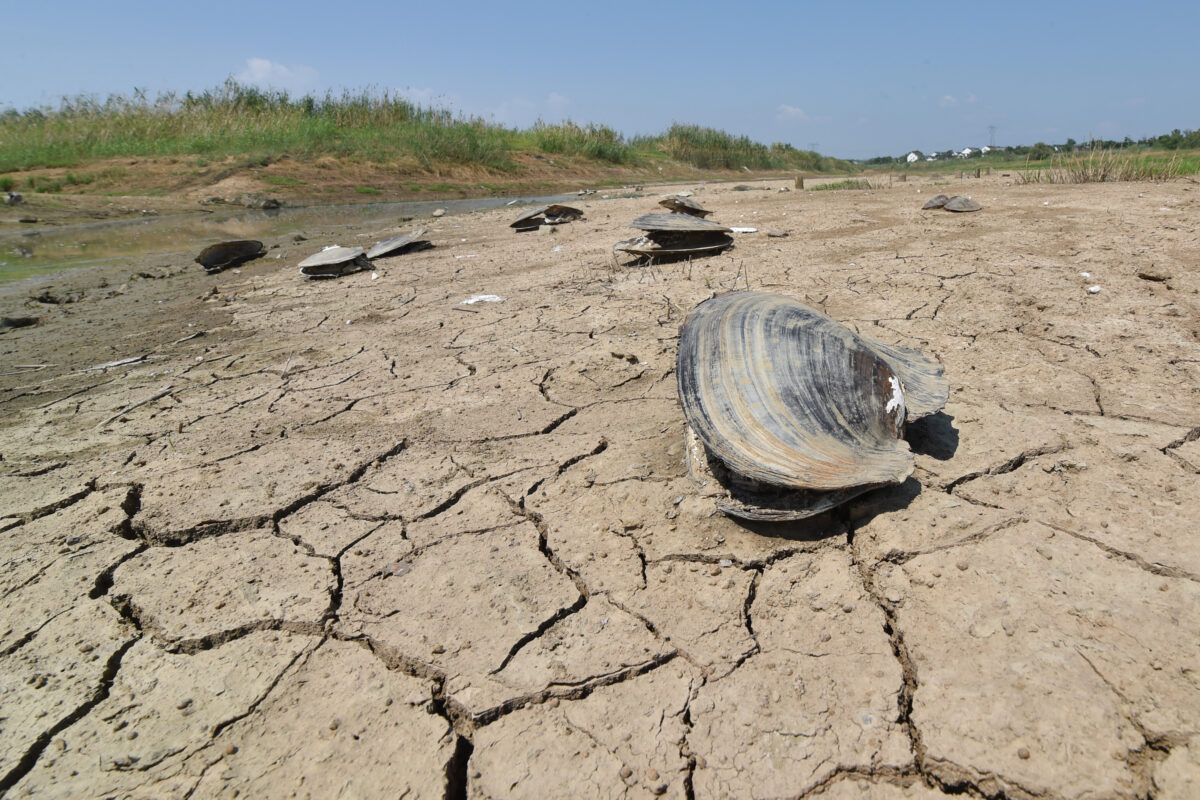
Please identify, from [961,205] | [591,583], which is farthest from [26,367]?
[961,205]

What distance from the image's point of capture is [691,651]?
1.59 metres

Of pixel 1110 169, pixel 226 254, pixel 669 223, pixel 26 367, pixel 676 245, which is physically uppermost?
pixel 1110 169

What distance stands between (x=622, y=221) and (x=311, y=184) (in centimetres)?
915

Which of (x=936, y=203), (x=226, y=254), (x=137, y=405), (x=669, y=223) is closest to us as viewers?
(x=137, y=405)

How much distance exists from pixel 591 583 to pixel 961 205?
19.5 ft

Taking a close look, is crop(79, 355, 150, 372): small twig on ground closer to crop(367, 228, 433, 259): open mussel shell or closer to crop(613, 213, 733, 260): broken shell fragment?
crop(367, 228, 433, 259): open mussel shell

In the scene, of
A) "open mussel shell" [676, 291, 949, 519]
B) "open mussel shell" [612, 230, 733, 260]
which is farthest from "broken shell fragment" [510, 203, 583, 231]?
"open mussel shell" [676, 291, 949, 519]

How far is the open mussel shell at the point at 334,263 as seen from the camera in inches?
234

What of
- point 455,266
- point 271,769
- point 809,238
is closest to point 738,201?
point 809,238

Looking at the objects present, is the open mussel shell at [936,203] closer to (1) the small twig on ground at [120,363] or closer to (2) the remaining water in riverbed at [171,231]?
(1) the small twig on ground at [120,363]

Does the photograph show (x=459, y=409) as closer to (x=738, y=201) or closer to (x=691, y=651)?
(x=691, y=651)

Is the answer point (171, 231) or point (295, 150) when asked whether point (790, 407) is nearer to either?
point (171, 231)

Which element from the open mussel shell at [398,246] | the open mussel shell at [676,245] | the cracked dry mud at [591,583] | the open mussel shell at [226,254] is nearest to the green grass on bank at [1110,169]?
the cracked dry mud at [591,583]

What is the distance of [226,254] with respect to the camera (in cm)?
698
